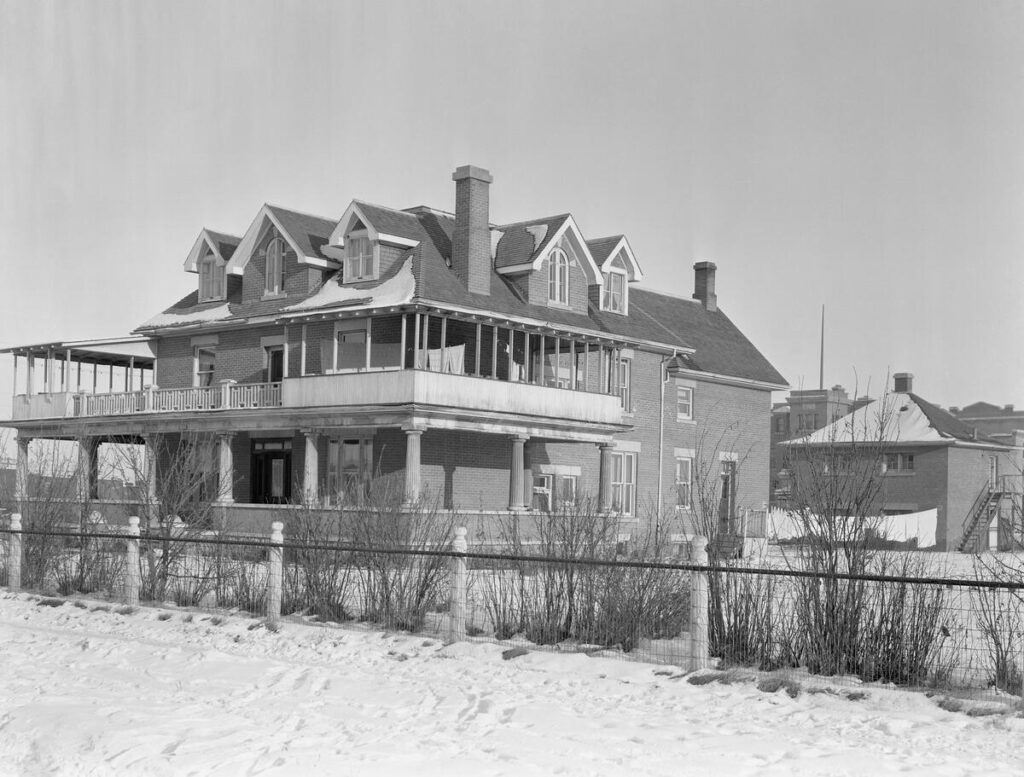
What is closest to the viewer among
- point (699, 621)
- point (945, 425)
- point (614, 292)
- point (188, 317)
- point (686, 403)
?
point (699, 621)

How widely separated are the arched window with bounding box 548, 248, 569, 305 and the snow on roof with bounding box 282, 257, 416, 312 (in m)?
4.90

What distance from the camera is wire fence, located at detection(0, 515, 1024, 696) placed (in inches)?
474

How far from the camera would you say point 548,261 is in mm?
36531

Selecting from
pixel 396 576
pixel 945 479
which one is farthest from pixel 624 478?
pixel 396 576

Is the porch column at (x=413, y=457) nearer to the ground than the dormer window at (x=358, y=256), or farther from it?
nearer to the ground

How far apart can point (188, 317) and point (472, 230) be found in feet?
34.4

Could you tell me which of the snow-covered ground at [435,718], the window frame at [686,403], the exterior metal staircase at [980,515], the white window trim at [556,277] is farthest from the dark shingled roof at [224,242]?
the exterior metal staircase at [980,515]

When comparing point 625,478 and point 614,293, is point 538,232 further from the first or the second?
point 625,478

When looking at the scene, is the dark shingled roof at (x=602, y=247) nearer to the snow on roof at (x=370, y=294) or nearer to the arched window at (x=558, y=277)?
the arched window at (x=558, y=277)

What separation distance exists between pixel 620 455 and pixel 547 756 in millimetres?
30455

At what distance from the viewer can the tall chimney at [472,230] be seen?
34.1m

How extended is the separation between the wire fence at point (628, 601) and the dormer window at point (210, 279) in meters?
20.3

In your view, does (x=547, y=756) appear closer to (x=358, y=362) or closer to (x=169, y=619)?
(x=169, y=619)

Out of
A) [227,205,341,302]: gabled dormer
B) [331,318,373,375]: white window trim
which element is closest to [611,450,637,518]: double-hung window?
[331,318,373,375]: white window trim
